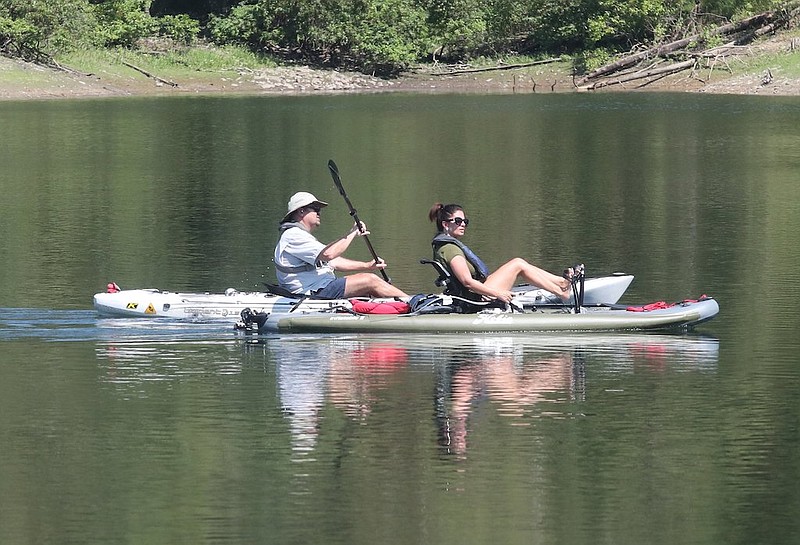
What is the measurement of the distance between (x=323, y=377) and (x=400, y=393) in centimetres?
115

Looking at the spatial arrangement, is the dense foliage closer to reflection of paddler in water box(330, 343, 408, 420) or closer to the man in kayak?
the man in kayak

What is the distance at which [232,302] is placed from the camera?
18.9 metres

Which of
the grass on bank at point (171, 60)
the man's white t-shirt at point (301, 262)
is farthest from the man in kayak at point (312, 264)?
the grass on bank at point (171, 60)

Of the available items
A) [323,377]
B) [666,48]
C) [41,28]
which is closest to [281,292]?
[323,377]

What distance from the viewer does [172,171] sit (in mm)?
39250

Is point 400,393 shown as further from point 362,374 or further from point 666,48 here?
point 666,48

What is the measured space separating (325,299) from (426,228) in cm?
926

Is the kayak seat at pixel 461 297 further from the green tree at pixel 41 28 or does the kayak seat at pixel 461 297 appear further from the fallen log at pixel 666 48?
the fallen log at pixel 666 48

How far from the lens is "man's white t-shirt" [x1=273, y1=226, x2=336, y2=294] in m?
18.8

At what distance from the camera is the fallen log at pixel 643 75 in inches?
2849

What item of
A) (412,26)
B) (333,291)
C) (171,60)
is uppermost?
(412,26)

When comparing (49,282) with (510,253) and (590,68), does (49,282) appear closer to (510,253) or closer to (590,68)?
(510,253)

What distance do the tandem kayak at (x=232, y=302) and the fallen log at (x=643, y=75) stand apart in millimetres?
54802

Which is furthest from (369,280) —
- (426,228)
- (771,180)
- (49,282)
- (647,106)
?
(647,106)
